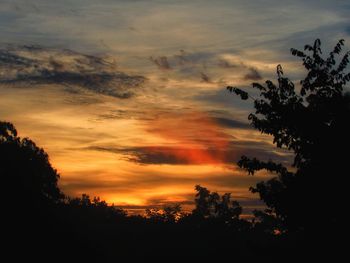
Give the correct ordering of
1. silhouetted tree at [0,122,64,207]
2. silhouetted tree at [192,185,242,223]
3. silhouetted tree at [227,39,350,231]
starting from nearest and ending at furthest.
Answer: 1. silhouetted tree at [227,39,350,231]
2. silhouetted tree at [0,122,64,207]
3. silhouetted tree at [192,185,242,223]

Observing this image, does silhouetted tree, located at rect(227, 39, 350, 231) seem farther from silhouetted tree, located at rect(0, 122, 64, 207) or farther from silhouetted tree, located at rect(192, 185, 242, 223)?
silhouetted tree, located at rect(192, 185, 242, 223)

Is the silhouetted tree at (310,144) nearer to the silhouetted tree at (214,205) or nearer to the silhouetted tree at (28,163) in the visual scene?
the silhouetted tree at (28,163)

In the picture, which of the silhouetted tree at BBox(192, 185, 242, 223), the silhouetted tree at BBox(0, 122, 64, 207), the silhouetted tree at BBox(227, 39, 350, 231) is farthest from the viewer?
the silhouetted tree at BBox(192, 185, 242, 223)

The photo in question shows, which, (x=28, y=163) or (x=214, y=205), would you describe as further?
(x=214, y=205)

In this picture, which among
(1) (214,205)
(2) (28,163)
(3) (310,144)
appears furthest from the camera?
(1) (214,205)

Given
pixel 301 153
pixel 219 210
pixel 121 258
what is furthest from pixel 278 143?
pixel 219 210

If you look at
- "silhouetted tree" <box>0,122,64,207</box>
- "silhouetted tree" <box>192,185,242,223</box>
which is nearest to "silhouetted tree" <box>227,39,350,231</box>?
"silhouetted tree" <box>0,122,64,207</box>

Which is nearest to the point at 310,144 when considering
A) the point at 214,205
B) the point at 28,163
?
the point at 28,163

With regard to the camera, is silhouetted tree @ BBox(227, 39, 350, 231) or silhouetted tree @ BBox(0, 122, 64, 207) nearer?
silhouetted tree @ BBox(227, 39, 350, 231)

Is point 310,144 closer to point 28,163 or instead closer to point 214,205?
point 28,163

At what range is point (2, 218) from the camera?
1453 inches

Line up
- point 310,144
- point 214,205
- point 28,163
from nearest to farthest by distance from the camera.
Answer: point 310,144, point 28,163, point 214,205

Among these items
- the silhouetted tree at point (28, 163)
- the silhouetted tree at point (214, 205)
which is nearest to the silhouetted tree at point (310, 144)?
the silhouetted tree at point (28, 163)

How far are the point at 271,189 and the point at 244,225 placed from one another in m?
105
